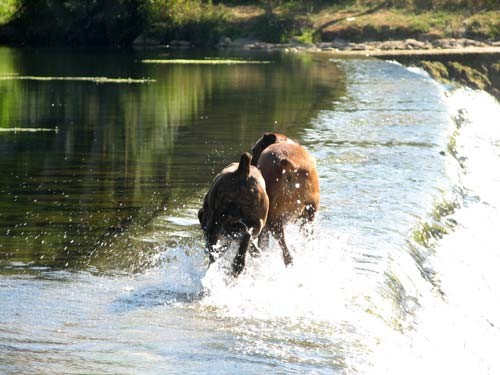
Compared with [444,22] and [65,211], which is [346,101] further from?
[444,22]

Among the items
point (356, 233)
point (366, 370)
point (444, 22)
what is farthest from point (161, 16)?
point (366, 370)

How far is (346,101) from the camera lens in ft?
83.0

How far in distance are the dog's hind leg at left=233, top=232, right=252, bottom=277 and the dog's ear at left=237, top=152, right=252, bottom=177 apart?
0.48 metres

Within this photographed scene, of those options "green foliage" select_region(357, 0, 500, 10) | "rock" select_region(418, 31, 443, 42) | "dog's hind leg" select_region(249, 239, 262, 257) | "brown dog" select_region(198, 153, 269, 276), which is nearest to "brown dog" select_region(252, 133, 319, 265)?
"dog's hind leg" select_region(249, 239, 262, 257)

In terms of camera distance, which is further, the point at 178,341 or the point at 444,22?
the point at 444,22

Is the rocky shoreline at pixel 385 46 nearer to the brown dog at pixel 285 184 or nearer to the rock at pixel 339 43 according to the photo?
the rock at pixel 339 43

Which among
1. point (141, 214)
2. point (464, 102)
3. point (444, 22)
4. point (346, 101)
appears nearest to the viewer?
point (141, 214)

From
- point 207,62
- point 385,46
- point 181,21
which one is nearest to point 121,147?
point 207,62

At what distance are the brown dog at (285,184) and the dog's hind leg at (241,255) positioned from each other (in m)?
0.70

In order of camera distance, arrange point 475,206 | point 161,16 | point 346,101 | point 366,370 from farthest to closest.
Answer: point 161,16 < point 346,101 < point 475,206 < point 366,370

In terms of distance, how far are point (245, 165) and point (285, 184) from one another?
0.94 m

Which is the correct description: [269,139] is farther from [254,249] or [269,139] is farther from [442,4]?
[442,4]

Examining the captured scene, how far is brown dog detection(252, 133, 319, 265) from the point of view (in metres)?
8.62

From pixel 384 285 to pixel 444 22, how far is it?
55.3 m
